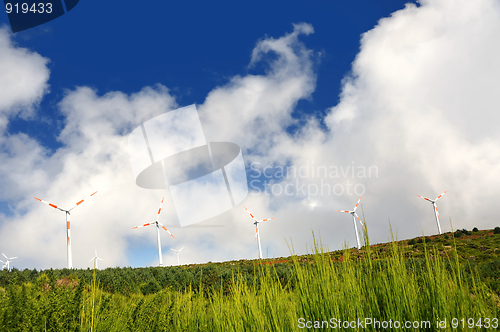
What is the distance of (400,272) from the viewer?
652 cm

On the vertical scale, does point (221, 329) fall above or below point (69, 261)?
below

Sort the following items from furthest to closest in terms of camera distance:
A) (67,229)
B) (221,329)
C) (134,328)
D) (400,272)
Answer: (67,229)
(134,328)
(221,329)
(400,272)

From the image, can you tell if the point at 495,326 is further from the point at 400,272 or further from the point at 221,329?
the point at 221,329

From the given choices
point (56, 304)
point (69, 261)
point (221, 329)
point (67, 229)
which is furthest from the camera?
point (67, 229)

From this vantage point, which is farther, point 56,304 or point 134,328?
point 134,328

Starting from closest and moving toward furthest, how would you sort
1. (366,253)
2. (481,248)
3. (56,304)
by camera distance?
(366,253)
(56,304)
(481,248)

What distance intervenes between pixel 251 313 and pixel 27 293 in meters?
6.21

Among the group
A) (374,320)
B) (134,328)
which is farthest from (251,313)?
(134,328)

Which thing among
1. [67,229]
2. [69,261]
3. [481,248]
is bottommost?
[481,248]

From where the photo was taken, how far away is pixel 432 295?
6.11m

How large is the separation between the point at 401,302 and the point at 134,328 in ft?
28.4

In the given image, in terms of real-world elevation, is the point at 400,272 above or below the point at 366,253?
below

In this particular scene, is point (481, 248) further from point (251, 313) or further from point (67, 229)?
point (67, 229)

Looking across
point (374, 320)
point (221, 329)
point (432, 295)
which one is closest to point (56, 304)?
point (221, 329)
